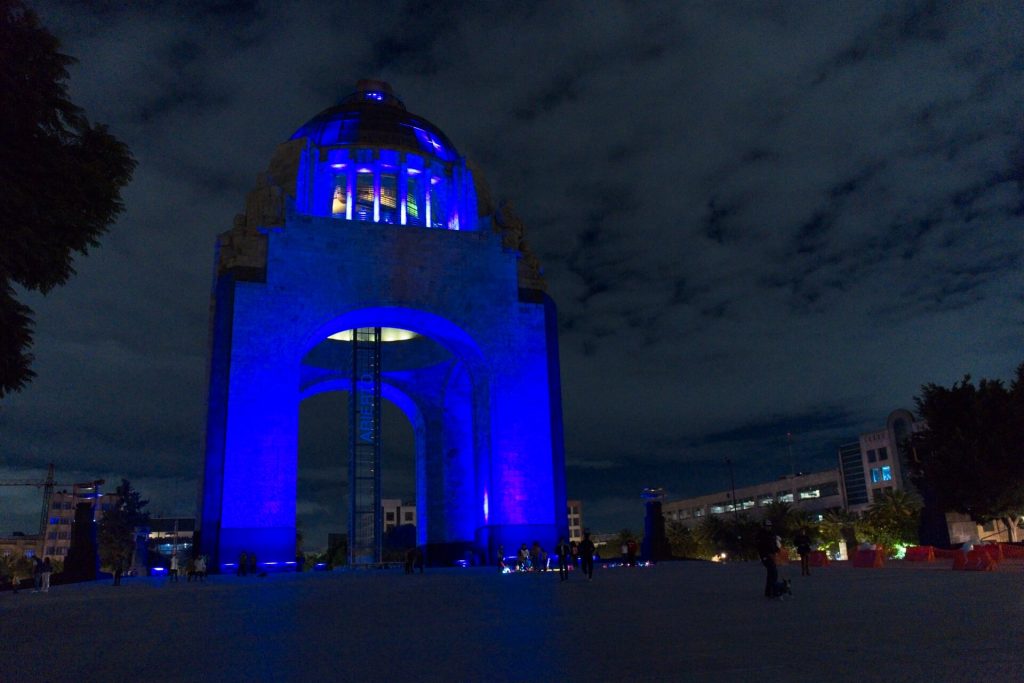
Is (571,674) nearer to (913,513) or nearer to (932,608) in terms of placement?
Result: (932,608)

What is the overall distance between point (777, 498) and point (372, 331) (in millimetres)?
77992

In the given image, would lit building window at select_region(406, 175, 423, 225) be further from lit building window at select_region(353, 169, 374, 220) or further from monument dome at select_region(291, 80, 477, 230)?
lit building window at select_region(353, 169, 374, 220)

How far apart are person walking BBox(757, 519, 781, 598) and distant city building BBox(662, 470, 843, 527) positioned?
250ft

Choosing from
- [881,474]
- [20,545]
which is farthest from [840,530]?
[20,545]

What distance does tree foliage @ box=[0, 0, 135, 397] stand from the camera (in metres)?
11.8

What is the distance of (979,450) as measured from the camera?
30.8m

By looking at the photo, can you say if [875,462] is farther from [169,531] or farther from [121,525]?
[169,531]

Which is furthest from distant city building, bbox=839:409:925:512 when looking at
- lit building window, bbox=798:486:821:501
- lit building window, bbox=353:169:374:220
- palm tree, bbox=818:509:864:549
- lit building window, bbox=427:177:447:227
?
lit building window, bbox=353:169:374:220

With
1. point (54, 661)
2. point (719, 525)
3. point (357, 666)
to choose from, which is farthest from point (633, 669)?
point (719, 525)

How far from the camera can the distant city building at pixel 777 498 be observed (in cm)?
9794

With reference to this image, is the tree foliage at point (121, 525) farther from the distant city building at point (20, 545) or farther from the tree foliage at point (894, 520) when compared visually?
the distant city building at point (20, 545)

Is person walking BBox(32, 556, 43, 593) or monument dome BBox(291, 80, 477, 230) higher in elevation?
monument dome BBox(291, 80, 477, 230)

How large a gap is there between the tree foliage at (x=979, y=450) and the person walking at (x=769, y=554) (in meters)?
21.7

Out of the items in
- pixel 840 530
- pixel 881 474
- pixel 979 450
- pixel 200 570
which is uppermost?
pixel 881 474
